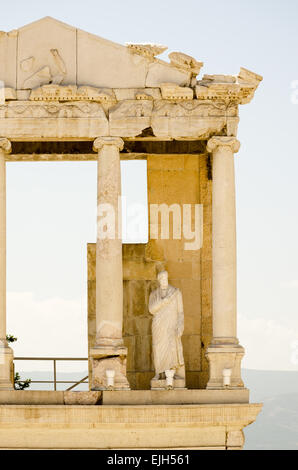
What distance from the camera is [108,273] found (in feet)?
93.0

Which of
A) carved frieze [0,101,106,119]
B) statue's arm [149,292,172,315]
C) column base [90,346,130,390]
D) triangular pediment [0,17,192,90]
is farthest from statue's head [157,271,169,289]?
triangular pediment [0,17,192,90]

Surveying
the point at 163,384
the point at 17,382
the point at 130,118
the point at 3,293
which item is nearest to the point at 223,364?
the point at 163,384

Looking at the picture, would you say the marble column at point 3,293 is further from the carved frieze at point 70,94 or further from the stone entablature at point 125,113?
the carved frieze at point 70,94

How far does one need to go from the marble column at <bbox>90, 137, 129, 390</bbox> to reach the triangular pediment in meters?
1.47

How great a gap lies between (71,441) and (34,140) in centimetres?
676

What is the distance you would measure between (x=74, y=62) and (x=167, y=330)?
6296 millimetres

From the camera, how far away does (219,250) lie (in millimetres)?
28500

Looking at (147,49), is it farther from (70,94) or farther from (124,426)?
(124,426)

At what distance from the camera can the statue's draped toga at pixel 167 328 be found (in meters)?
28.7

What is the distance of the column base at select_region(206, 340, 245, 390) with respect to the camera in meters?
27.9

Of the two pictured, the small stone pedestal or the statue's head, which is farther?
the statue's head

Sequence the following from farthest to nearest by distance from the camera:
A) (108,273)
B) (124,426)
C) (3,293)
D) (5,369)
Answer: (3,293) < (108,273) < (5,369) < (124,426)

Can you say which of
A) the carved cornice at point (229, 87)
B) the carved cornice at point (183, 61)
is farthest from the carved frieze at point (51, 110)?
the carved cornice at point (229, 87)

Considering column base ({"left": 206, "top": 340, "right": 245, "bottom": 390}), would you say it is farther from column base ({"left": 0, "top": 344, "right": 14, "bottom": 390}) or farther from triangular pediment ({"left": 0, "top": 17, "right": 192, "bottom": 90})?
triangular pediment ({"left": 0, "top": 17, "right": 192, "bottom": 90})
